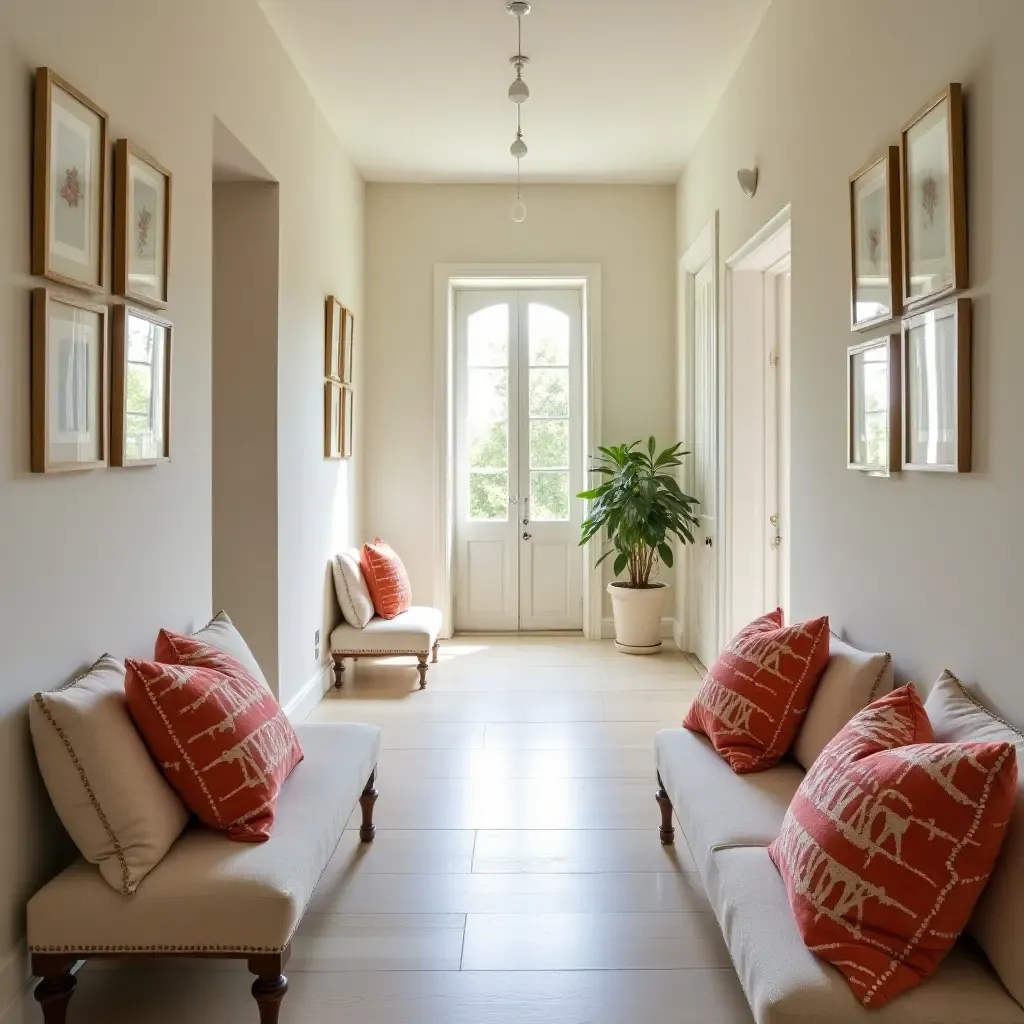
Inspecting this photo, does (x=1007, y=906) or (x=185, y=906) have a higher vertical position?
(x=1007, y=906)

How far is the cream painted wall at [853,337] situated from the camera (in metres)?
1.99

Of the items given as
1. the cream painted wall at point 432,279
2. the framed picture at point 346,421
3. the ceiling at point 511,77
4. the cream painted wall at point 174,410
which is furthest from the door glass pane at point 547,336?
the cream painted wall at point 174,410

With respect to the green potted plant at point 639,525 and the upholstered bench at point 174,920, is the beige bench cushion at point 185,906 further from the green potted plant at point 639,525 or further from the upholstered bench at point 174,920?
the green potted plant at point 639,525

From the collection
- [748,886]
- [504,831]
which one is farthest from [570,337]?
[748,886]

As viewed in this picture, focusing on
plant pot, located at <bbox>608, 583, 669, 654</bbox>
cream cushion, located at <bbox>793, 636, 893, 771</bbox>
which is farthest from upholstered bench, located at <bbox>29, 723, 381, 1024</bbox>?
plant pot, located at <bbox>608, 583, 669, 654</bbox>

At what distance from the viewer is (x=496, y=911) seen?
2.61 meters

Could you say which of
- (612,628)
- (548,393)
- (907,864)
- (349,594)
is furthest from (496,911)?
(548,393)

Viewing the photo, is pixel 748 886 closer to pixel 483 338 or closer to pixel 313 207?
pixel 313 207

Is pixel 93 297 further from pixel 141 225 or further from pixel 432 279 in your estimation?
pixel 432 279

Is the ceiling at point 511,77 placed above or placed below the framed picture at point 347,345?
above

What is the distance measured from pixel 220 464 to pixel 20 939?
2347 mm

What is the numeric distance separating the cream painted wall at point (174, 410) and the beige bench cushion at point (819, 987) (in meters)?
1.50

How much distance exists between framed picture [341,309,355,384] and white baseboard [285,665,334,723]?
5.44 ft

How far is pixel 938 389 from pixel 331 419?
344cm
